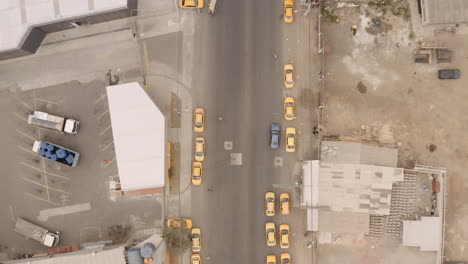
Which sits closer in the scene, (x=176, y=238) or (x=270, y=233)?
(x=176, y=238)

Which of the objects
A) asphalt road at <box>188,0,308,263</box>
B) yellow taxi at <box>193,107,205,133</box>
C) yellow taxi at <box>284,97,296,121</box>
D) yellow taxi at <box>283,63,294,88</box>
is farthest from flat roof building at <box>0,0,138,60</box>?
yellow taxi at <box>284,97,296,121</box>

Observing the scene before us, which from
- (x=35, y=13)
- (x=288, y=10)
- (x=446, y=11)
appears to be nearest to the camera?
(x=446, y=11)

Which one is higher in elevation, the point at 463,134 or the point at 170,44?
the point at 170,44

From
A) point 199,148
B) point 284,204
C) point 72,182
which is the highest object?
point 199,148

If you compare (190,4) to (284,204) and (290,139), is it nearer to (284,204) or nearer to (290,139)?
(290,139)

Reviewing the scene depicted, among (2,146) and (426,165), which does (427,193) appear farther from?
(2,146)

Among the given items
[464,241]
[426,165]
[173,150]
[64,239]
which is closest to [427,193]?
[426,165]

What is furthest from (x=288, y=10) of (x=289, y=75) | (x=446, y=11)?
(x=446, y=11)
